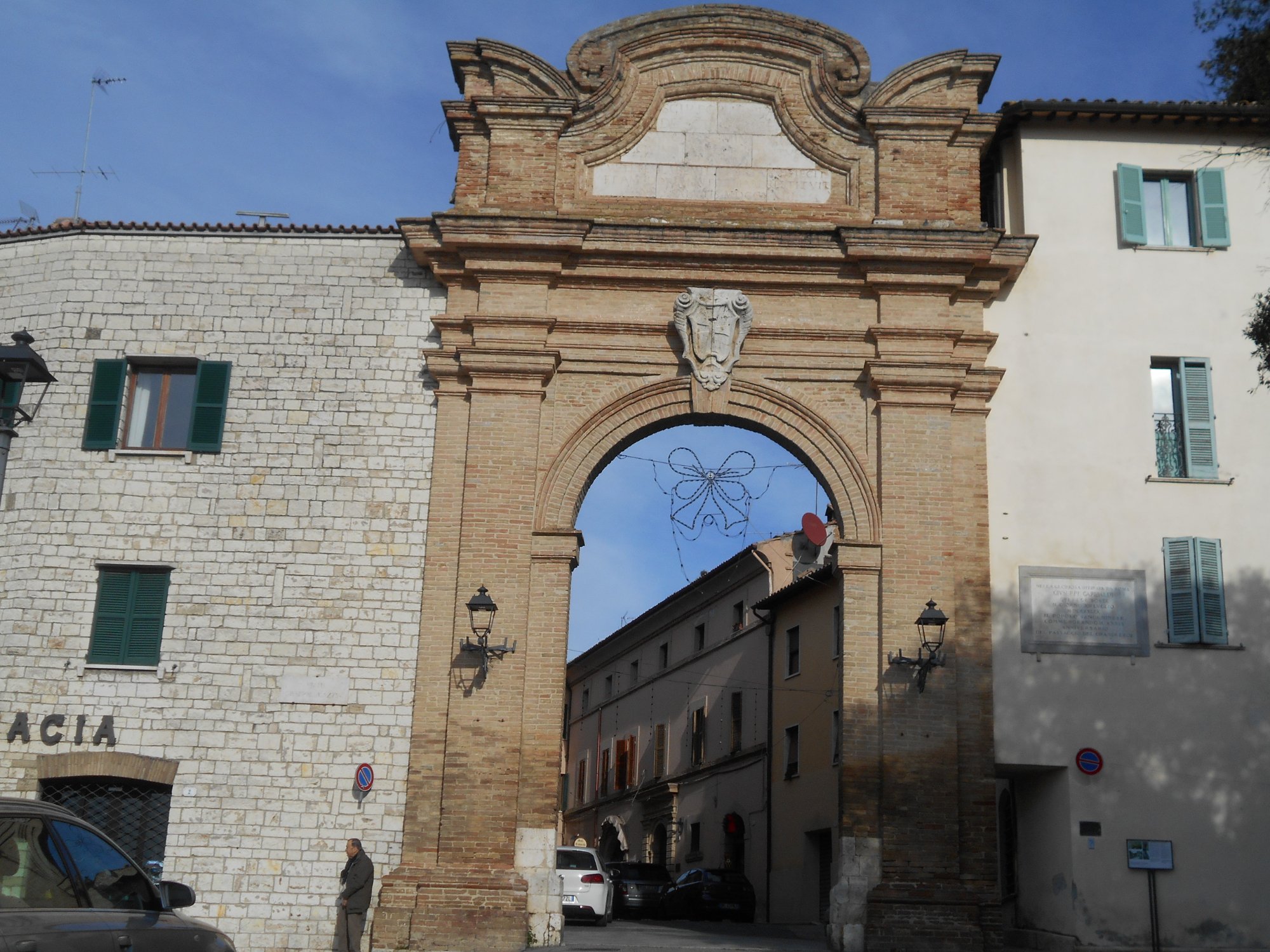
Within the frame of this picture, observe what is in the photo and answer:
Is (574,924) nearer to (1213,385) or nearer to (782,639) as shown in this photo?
(782,639)

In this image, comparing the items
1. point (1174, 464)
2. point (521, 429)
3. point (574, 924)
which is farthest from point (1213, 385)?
point (574, 924)

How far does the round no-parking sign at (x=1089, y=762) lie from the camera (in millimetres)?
16812

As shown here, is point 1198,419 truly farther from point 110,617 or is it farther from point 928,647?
point 110,617

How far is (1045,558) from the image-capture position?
1766 centimetres

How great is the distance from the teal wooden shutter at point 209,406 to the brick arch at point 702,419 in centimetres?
432

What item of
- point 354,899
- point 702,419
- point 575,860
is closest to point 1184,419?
point 702,419

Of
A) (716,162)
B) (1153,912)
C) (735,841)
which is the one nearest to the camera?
(1153,912)

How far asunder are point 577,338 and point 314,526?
4.16m

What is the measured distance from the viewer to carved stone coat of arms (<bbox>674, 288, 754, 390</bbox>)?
1816 centimetres

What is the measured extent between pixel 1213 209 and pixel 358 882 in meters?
13.9

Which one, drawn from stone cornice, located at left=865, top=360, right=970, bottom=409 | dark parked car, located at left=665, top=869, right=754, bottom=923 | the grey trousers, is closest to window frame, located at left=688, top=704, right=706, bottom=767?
dark parked car, located at left=665, top=869, right=754, bottom=923

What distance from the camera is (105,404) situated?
18.3 meters

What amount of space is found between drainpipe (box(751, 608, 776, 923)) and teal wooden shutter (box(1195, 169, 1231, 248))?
56.7 feet

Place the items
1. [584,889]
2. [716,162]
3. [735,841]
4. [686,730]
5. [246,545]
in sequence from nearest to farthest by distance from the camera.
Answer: [246,545] < [716,162] < [584,889] < [735,841] < [686,730]
